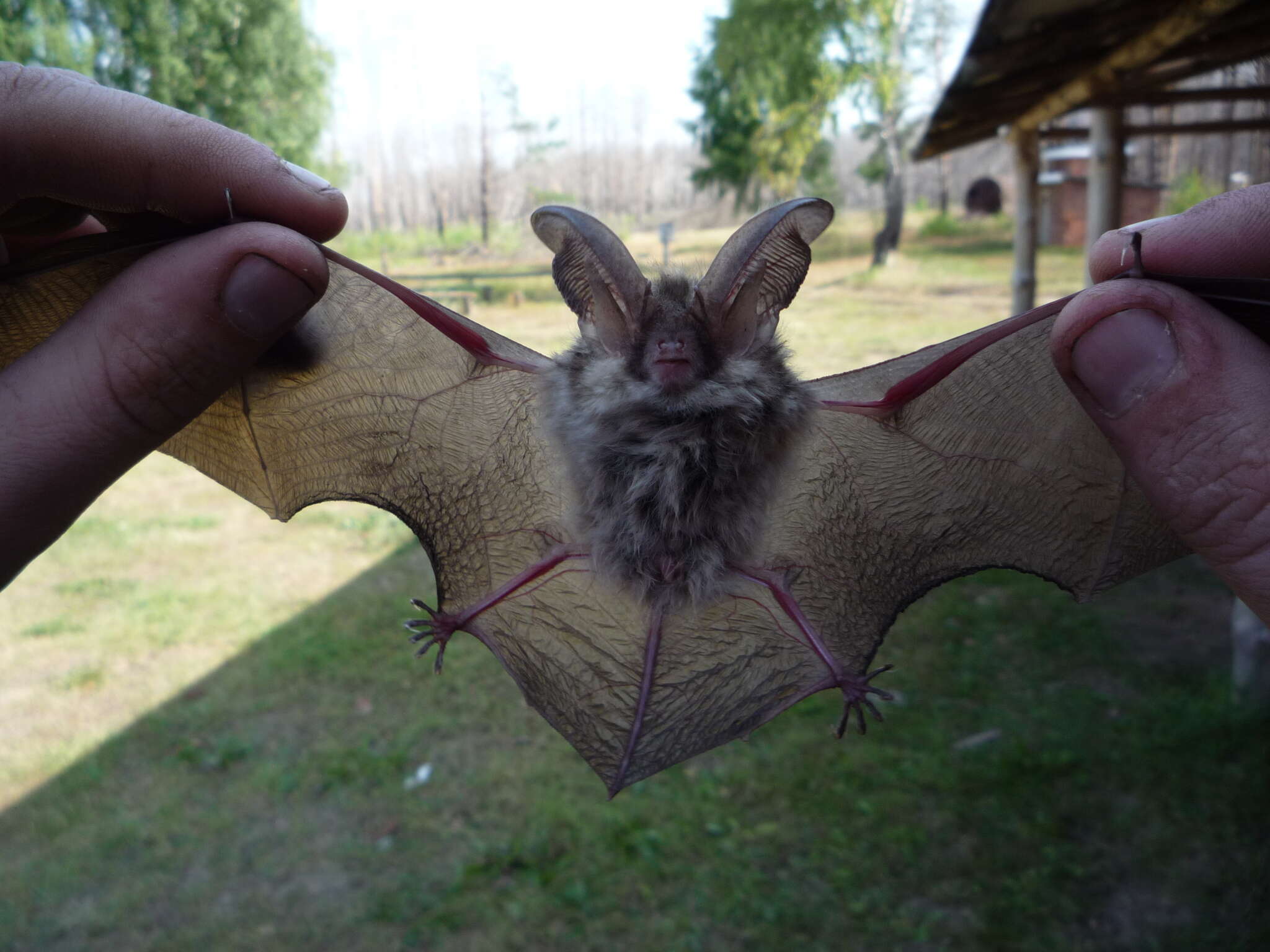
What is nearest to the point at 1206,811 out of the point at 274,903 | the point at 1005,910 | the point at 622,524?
the point at 1005,910

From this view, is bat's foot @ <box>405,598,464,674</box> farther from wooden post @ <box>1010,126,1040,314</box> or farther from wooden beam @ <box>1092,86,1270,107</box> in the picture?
wooden post @ <box>1010,126,1040,314</box>

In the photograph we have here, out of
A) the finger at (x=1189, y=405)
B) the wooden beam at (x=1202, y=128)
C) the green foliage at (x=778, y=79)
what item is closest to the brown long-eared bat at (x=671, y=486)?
the finger at (x=1189, y=405)

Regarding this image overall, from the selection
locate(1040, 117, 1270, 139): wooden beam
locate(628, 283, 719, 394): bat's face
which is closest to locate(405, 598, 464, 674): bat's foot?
locate(628, 283, 719, 394): bat's face

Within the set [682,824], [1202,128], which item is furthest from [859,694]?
[1202,128]

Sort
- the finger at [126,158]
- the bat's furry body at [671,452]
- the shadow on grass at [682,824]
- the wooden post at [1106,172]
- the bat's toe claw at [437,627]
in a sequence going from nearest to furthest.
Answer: the finger at [126,158] → the bat's furry body at [671,452] → the bat's toe claw at [437,627] → the shadow on grass at [682,824] → the wooden post at [1106,172]

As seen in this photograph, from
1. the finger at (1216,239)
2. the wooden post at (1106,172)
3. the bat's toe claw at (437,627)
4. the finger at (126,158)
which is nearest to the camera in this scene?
the finger at (126,158)

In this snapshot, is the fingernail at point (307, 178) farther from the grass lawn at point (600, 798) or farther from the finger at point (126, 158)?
the grass lawn at point (600, 798)

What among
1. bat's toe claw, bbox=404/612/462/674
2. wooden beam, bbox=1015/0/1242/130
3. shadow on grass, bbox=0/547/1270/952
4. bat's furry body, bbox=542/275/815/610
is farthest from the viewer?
wooden beam, bbox=1015/0/1242/130

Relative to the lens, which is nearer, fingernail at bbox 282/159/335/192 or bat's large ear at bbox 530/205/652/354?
bat's large ear at bbox 530/205/652/354
